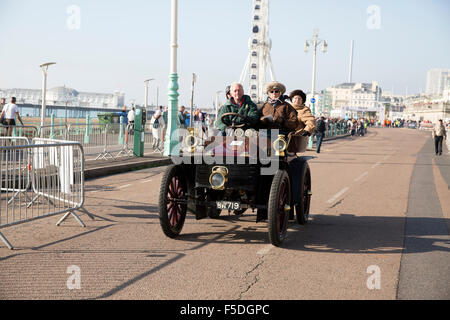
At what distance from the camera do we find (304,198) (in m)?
7.84

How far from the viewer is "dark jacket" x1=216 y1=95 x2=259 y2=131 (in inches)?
260

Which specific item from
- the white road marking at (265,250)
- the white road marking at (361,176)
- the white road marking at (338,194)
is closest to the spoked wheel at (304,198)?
the white road marking at (265,250)

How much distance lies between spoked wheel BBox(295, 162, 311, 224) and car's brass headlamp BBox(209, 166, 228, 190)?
154 centimetres

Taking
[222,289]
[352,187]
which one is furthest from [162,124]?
[222,289]

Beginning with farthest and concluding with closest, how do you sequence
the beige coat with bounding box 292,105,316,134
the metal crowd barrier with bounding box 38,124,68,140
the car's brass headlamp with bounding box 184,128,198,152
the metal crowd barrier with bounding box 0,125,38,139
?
the metal crowd barrier with bounding box 38,124,68,140, the metal crowd barrier with bounding box 0,125,38,139, the beige coat with bounding box 292,105,316,134, the car's brass headlamp with bounding box 184,128,198,152

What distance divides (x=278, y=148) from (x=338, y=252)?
1428 mm

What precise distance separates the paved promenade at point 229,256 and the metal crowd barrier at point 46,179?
254 millimetres

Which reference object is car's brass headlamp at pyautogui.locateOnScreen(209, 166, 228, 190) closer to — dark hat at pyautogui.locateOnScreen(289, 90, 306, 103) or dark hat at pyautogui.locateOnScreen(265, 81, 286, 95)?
Result: dark hat at pyautogui.locateOnScreen(265, 81, 286, 95)

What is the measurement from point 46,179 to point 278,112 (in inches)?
138

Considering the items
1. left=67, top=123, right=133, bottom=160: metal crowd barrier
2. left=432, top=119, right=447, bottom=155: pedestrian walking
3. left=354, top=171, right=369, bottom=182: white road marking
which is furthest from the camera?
left=432, top=119, right=447, bottom=155: pedestrian walking

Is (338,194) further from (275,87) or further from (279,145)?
(279,145)

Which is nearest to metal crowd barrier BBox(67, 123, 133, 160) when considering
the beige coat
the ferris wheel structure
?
the beige coat

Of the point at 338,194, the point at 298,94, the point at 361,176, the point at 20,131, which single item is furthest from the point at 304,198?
the point at 20,131

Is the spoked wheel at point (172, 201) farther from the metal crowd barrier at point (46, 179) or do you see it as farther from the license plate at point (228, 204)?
the metal crowd barrier at point (46, 179)
